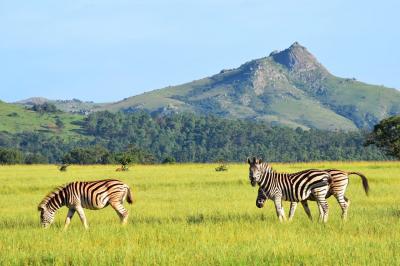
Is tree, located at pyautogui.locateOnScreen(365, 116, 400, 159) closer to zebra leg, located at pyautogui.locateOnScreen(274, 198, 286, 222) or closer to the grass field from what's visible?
the grass field

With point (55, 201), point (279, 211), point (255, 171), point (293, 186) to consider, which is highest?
point (255, 171)

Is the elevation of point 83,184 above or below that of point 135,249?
above

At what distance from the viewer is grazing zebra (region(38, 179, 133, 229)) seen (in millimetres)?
17188

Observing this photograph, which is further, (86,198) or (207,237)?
(86,198)

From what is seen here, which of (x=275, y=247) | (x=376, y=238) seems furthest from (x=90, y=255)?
(x=376, y=238)

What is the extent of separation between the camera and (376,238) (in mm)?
14586

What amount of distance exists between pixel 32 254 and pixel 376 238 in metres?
7.60

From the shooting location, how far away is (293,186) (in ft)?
58.6

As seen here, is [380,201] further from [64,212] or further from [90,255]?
[90,255]

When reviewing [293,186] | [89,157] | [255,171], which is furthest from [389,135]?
[255,171]

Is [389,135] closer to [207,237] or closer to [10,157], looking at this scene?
[10,157]

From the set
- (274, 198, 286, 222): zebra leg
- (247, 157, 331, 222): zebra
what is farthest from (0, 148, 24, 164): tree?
(274, 198, 286, 222): zebra leg

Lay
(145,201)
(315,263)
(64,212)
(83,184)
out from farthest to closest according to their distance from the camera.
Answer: (145,201) < (64,212) < (83,184) < (315,263)

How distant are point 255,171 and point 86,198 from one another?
15.6ft
